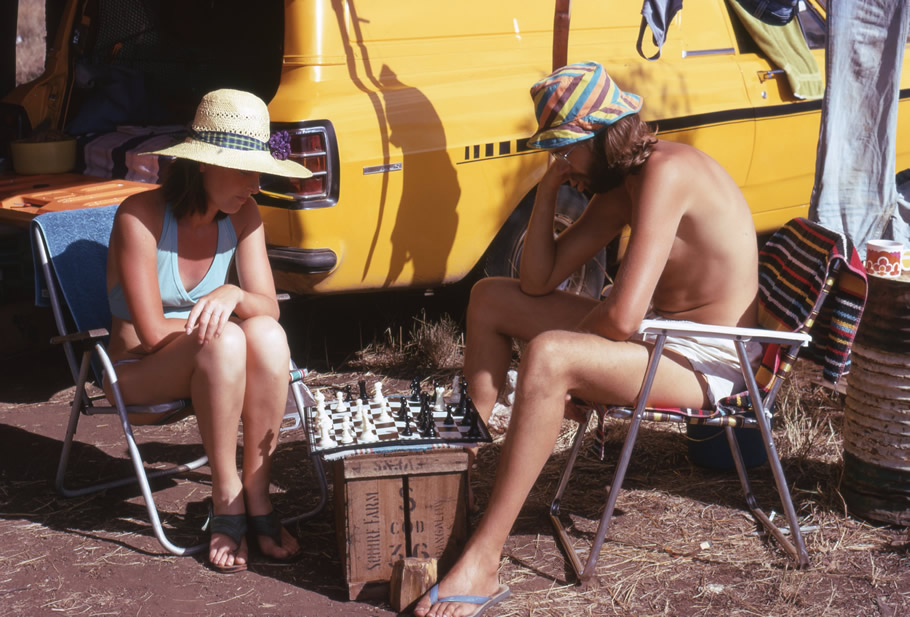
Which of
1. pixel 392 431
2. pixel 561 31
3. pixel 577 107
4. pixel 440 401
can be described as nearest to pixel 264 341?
pixel 392 431

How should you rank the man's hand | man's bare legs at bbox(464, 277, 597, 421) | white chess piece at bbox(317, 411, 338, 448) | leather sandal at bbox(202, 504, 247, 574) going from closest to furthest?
white chess piece at bbox(317, 411, 338, 448), leather sandal at bbox(202, 504, 247, 574), the man's hand, man's bare legs at bbox(464, 277, 597, 421)

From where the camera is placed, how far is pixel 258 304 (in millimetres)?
3357

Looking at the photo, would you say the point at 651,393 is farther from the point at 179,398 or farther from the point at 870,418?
the point at 179,398

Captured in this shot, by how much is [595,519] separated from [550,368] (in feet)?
2.83

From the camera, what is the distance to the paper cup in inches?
132

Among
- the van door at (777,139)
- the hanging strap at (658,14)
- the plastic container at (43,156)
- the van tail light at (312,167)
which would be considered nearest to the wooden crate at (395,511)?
the van tail light at (312,167)

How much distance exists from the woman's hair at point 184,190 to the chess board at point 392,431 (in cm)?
76

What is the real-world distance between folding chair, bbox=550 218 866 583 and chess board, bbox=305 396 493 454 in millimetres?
424

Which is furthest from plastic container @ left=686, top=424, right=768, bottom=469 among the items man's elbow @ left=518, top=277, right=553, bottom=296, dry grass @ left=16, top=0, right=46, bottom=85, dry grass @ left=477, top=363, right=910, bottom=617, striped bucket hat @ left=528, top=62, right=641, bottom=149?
dry grass @ left=16, top=0, right=46, bottom=85

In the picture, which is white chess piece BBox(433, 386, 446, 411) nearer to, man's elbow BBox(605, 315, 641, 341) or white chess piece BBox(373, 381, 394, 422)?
white chess piece BBox(373, 381, 394, 422)

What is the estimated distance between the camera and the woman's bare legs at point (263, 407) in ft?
10.3

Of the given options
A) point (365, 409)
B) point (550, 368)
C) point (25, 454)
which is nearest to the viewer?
point (550, 368)

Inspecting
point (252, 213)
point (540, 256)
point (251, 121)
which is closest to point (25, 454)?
point (252, 213)

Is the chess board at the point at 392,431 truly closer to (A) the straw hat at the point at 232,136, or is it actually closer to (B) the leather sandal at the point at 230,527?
(B) the leather sandal at the point at 230,527
